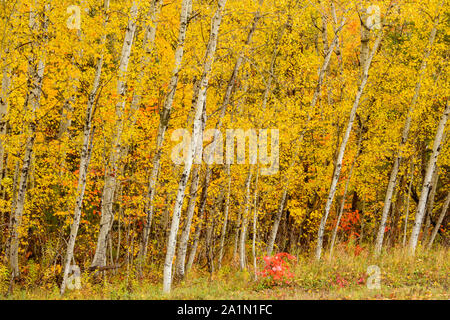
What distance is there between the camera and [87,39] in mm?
10242

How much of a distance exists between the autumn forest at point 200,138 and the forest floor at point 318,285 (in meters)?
0.06

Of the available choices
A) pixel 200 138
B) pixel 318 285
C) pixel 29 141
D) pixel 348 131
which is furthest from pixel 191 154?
pixel 348 131

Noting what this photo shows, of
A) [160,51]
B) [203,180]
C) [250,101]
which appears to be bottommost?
[203,180]

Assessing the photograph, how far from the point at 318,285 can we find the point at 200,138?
4819 millimetres

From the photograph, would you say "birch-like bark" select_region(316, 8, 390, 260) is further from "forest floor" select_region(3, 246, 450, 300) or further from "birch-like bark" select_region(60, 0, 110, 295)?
"birch-like bark" select_region(60, 0, 110, 295)

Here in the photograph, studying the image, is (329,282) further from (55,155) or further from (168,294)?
(55,155)

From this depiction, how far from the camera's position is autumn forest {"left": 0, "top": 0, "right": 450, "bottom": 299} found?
396 inches

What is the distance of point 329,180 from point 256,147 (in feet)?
17.1

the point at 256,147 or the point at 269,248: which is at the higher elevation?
the point at 256,147

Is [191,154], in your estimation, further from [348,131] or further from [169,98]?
[348,131]

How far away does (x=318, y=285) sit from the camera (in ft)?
32.3

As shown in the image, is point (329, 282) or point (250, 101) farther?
point (250, 101)
